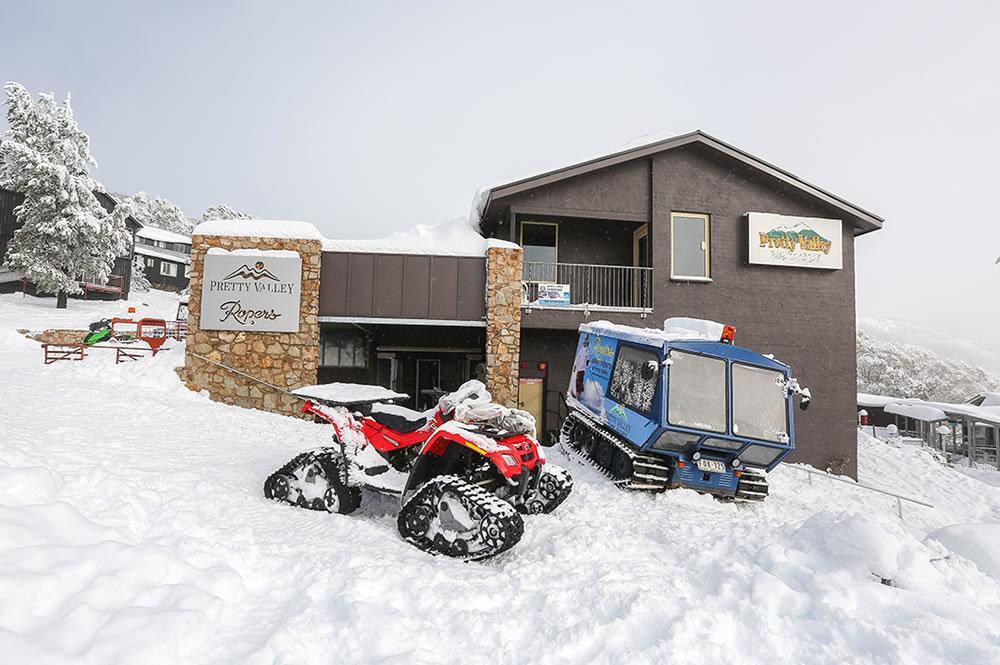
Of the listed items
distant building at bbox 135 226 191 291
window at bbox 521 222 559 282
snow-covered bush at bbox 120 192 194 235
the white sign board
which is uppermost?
snow-covered bush at bbox 120 192 194 235

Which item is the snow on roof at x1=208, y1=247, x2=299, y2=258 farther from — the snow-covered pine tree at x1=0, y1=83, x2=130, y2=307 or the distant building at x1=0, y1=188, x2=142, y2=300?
the distant building at x1=0, y1=188, x2=142, y2=300

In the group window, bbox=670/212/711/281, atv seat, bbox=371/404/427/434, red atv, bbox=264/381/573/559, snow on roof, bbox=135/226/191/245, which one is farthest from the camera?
snow on roof, bbox=135/226/191/245

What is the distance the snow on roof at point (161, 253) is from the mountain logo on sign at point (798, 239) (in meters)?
42.2

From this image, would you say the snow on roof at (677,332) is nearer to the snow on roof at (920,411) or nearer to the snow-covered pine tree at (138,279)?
the snow on roof at (920,411)

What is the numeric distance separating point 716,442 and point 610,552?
12.7ft

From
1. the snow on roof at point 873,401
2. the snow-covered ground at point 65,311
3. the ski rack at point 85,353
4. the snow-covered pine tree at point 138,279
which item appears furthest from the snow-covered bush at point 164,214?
the snow on roof at point 873,401

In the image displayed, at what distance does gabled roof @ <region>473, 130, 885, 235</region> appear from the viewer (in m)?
12.4

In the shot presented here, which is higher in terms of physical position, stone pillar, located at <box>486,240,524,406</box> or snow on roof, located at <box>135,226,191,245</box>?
snow on roof, located at <box>135,226,191,245</box>

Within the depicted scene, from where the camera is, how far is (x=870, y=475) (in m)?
15.2

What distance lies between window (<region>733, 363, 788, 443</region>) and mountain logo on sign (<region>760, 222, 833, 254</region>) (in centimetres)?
707

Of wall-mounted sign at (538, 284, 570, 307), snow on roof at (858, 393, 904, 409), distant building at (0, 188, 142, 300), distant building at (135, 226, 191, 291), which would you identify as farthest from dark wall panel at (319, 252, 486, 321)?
distant building at (135, 226, 191, 291)

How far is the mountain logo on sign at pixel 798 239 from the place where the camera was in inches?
517

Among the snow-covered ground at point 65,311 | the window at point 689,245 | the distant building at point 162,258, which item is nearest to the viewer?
the window at point 689,245

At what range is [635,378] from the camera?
781 cm
